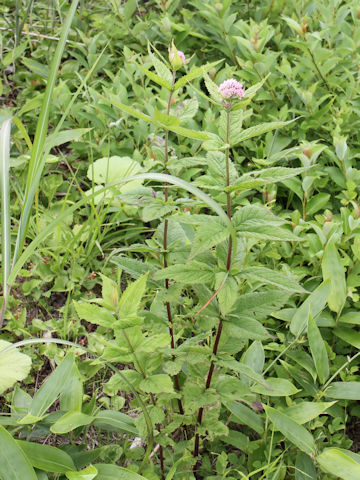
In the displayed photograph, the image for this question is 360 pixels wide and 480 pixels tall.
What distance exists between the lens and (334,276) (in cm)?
162

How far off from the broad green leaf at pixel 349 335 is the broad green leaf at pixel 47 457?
0.89 metres

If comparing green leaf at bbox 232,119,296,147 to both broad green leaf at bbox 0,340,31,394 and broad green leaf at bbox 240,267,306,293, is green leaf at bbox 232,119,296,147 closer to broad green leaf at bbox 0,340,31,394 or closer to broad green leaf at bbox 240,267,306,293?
broad green leaf at bbox 240,267,306,293

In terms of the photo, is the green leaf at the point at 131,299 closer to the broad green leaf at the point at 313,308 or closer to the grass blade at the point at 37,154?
the grass blade at the point at 37,154

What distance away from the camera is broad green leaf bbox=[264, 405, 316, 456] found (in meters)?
1.27

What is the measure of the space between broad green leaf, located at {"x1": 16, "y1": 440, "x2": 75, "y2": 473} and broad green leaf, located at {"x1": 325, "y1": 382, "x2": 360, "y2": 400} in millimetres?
715

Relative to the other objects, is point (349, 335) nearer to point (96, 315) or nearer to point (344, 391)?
point (344, 391)

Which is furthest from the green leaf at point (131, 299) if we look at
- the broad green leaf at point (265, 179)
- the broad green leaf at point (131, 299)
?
the broad green leaf at point (265, 179)

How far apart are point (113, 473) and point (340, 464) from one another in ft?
1.74

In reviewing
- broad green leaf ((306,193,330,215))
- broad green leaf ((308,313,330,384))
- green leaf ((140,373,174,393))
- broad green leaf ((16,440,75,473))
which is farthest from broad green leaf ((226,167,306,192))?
broad green leaf ((306,193,330,215))

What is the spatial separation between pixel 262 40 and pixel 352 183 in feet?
2.85

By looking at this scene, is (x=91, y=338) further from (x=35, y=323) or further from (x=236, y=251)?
(x=236, y=251)

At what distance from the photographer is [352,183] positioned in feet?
6.37

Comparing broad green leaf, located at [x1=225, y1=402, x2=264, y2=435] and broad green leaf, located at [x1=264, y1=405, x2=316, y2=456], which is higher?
broad green leaf, located at [x1=264, y1=405, x2=316, y2=456]

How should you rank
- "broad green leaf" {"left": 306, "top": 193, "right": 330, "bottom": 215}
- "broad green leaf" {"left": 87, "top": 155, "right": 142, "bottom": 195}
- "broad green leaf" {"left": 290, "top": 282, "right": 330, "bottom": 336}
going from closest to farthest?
"broad green leaf" {"left": 290, "top": 282, "right": 330, "bottom": 336}
"broad green leaf" {"left": 306, "top": 193, "right": 330, "bottom": 215}
"broad green leaf" {"left": 87, "top": 155, "right": 142, "bottom": 195}
